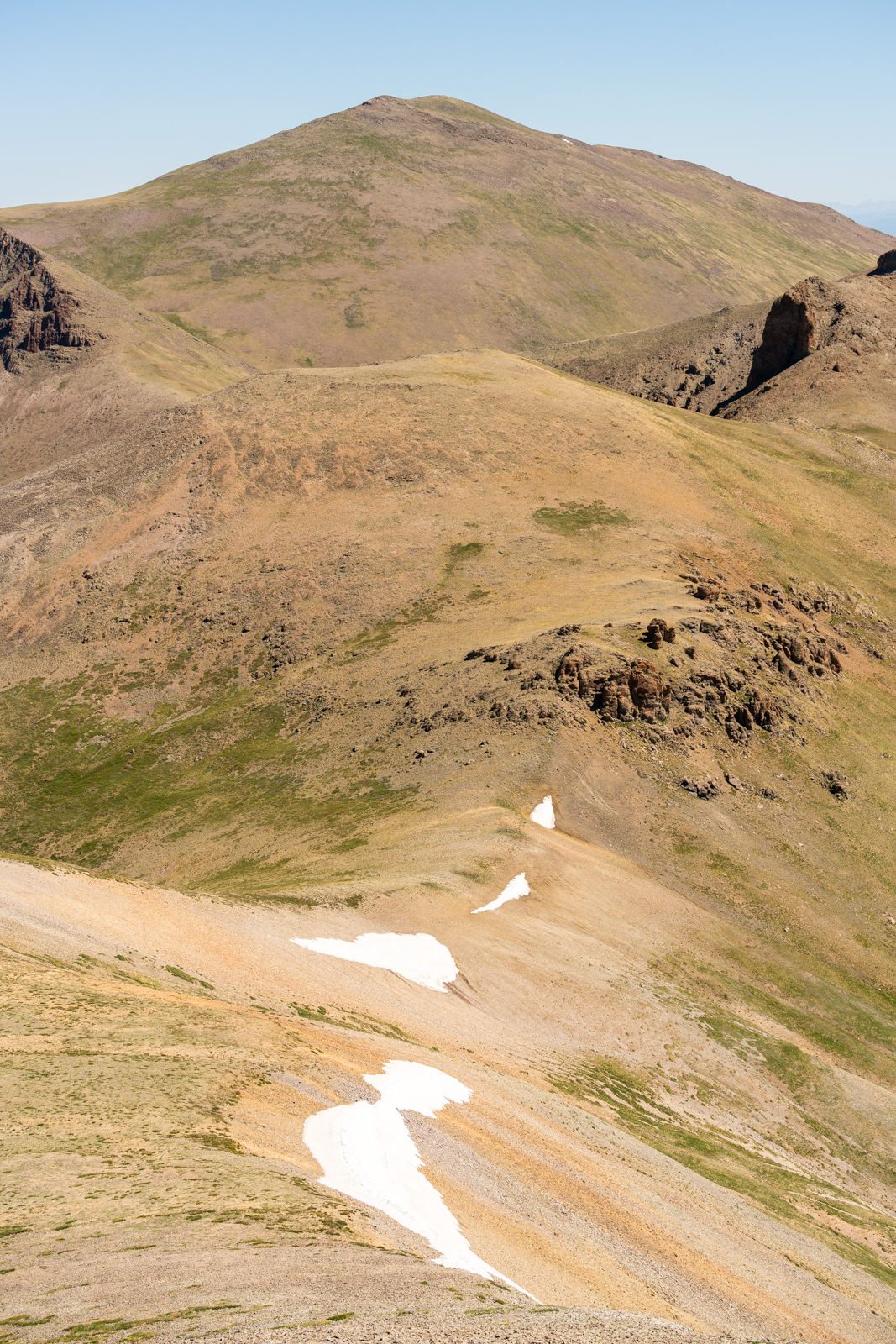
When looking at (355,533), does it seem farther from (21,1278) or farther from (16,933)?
(21,1278)

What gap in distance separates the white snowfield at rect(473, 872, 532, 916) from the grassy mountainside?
65 centimetres

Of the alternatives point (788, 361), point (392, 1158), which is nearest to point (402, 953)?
point (392, 1158)

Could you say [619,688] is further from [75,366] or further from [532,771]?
[75,366]

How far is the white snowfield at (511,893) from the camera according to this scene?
140 feet

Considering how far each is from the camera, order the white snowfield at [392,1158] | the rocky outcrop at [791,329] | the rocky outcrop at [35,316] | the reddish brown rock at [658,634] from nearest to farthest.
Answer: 1. the white snowfield at [392,1158]
2. the reddish brown rock at [658,634]
3. the rocky outcrop at [791,329]
4. the rocky outcrop at [35,316]

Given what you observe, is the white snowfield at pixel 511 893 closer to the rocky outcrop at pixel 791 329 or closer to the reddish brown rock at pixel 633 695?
the reddish brown rock at pixel 633 695

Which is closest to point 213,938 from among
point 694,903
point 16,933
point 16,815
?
point 16,933

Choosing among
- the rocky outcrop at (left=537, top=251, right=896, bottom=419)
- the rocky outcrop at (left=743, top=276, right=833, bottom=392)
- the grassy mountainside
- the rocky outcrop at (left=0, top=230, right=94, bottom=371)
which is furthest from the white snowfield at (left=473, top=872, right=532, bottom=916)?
the rocky outcrop at (left=0, top=230, right=94, bottom=371)

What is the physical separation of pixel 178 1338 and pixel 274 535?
74.8 m

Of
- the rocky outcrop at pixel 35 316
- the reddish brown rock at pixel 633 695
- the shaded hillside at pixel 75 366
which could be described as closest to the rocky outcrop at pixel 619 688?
the reddish brown rock at pixel 633 695

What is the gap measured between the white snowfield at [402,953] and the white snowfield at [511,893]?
12.3 ft

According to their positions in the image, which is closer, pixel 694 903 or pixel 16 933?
pixel 16 933

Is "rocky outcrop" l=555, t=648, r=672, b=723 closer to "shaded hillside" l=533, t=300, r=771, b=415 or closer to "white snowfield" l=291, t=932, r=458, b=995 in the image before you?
"white snowfield" l=291, t=932, r=458, b=995

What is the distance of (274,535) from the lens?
275 feet
